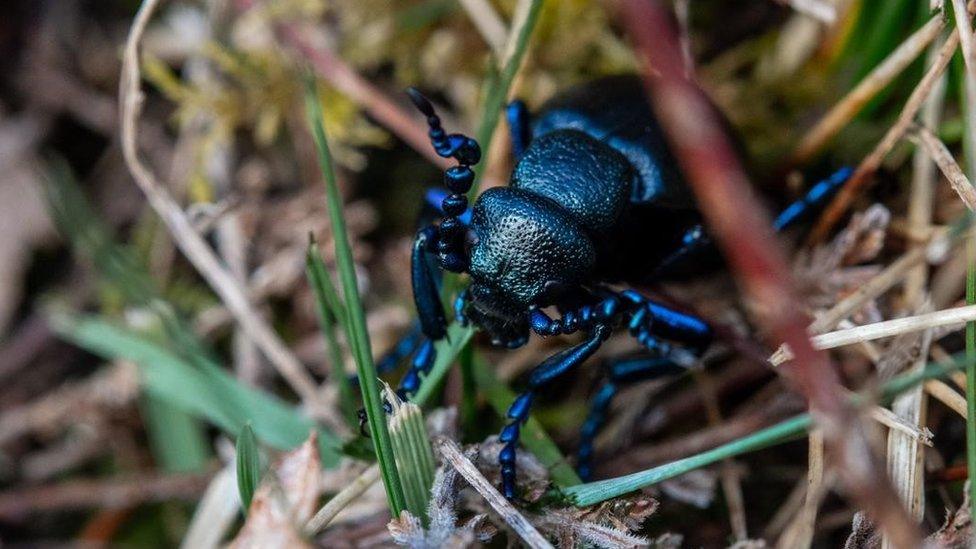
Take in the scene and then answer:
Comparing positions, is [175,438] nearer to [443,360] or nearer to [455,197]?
[443,360]

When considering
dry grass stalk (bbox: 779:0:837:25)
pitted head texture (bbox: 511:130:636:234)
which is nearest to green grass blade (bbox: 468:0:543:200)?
pitted head texture (bbox: 511:130:636:234)

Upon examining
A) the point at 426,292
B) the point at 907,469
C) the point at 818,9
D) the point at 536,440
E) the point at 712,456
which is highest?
the point at 818,9

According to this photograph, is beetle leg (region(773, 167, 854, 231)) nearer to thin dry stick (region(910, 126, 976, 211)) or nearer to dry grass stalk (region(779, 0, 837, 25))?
thin dry stick (region(910, 126, 976, 211))

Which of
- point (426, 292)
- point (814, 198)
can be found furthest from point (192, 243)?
point (814, 198)

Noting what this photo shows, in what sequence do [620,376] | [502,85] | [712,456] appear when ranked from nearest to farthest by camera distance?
[712,456], [502,85], [620,376]

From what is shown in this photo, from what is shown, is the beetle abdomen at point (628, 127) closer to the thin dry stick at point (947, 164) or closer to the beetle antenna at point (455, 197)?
the beetle antenna at point (455, 197)

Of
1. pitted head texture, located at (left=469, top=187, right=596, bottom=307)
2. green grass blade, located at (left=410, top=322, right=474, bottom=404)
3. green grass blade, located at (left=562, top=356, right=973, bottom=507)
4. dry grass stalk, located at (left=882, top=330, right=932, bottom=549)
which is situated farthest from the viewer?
green grass blade, located at (left=410, top=322, right=474, bottom=404)

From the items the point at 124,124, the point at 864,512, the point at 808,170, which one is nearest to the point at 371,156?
the point at 124,124
